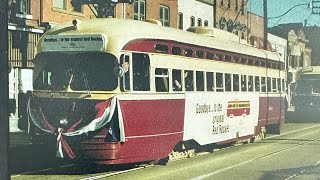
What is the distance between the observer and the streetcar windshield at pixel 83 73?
977 centimetres

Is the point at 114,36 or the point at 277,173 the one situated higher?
the point at 114,36

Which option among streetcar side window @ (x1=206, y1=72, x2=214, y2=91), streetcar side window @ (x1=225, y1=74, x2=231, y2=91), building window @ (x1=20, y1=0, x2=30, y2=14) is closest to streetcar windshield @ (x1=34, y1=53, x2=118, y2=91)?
streetcar side window @ (x1=206, y1=72, x2=214, y2=91)

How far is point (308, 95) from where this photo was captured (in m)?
33.1

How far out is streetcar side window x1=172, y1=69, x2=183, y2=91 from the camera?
11.3 meters

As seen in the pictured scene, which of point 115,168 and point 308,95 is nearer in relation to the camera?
point 115,168

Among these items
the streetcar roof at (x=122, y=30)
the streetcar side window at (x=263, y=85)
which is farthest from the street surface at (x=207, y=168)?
the streetcar side window at (x=263, y=85)

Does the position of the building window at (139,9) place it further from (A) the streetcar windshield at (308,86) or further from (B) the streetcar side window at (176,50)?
(B) the streetcar side window at (176,50)

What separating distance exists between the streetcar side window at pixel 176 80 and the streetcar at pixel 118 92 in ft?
0.07

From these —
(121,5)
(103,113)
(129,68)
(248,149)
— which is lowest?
(248,149)

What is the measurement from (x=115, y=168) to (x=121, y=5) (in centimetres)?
1600

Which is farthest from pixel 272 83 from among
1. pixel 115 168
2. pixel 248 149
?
pixel 115 168

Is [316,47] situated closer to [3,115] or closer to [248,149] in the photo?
[248,149]

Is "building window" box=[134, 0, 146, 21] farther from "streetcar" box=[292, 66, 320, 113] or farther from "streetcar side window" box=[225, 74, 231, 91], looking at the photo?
"streetcar side window" box=[225, 74, 231, 91]

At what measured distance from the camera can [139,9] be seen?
27.9 m
